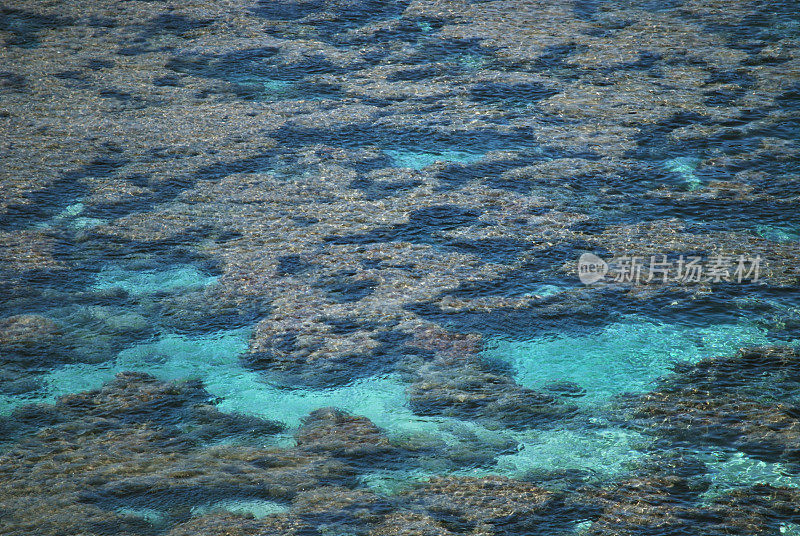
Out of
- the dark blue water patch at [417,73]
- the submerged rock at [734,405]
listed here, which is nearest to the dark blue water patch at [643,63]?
the dark blue water patch at [417,73]

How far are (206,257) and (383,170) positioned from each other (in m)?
0.94

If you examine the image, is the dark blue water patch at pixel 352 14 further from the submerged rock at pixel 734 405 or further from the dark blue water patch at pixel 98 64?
the submerged rock at pixel 734 405

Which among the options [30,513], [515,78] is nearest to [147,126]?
[515,78]

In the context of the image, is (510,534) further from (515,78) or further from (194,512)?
(515,78)

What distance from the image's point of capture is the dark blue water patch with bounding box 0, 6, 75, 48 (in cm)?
467

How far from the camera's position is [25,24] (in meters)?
4.84

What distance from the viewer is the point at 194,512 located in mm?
2029

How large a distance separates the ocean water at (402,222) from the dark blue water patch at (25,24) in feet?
0.09

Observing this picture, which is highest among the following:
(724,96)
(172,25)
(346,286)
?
(172,25)

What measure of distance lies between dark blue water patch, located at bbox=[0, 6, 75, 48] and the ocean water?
3cm

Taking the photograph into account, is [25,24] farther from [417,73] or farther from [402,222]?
[402,222]

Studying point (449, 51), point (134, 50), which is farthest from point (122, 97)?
point (449, 51)

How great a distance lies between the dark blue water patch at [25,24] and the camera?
467cm

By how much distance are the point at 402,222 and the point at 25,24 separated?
306 centimetres
